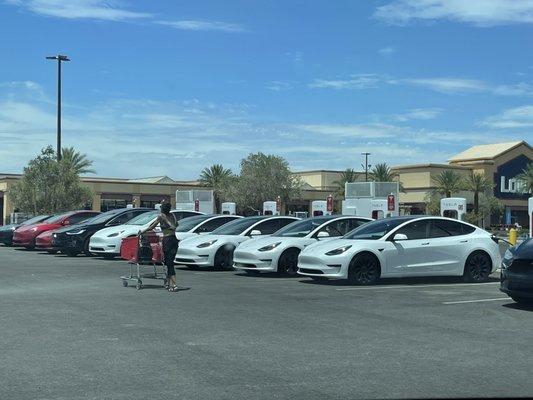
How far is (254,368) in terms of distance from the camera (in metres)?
6.52

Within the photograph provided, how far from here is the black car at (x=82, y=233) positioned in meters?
21.8

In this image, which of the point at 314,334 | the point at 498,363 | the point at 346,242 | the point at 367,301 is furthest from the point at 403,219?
the point at 498,363

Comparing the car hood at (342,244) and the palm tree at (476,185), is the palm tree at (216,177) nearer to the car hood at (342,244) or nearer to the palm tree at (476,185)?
the palm tree at (476,185)

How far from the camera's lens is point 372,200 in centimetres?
2978

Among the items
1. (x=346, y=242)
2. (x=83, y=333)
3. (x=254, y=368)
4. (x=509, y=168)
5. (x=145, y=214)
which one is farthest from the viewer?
(x=509, y=168)

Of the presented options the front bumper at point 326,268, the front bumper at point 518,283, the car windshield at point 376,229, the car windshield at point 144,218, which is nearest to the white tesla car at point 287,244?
the car windshield at point 376,229

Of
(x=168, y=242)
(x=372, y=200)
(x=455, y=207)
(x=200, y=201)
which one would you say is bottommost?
(x=168, y=242)

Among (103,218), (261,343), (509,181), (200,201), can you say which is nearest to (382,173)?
(509,181)

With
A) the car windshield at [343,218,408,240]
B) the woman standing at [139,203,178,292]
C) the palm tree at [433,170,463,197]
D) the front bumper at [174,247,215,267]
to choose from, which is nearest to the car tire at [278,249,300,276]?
the car windshield at [343,218,408,240]

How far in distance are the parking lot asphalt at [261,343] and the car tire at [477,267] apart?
1455mm

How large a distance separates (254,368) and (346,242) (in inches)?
296

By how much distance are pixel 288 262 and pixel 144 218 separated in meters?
7.19

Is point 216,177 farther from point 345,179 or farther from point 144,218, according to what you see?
point 144,218

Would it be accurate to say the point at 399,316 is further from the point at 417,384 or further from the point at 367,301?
the point at 417,384
